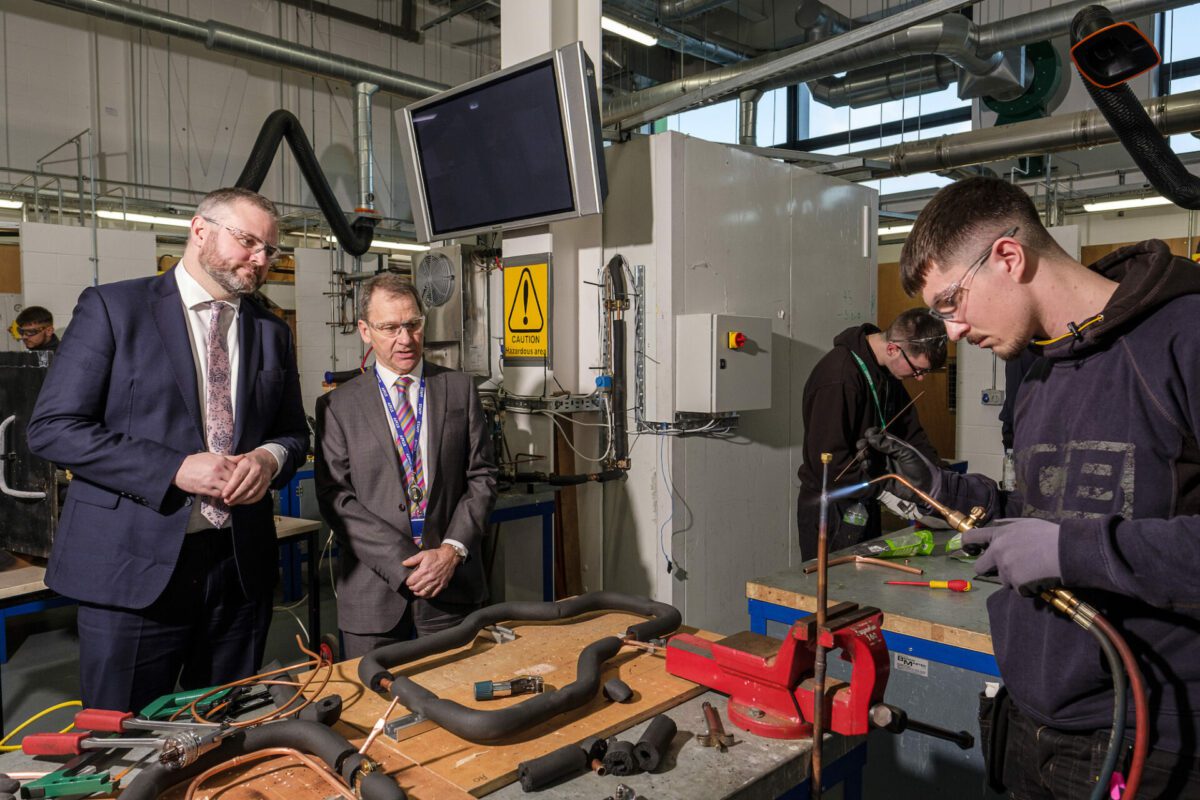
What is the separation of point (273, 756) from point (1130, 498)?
122 cm

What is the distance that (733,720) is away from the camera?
1.17m

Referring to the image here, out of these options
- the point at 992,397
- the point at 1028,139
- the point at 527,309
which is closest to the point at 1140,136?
the point at 1028,139

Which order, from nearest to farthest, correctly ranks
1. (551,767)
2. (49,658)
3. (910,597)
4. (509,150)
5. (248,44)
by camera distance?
(551,767) → (910,597) → (509,150) → (49,658) → (248,44)

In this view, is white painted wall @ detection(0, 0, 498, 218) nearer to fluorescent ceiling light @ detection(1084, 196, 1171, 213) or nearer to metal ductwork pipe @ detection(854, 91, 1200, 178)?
metal ductwork pipe @ detection(854, 91, 1200, 178)

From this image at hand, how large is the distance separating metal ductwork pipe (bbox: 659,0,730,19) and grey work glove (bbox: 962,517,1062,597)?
Result: 18.9 feet

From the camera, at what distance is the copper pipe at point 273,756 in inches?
37.5

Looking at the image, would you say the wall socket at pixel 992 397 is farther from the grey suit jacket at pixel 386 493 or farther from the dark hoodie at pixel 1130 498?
the dark hoodie at pixel 1130 498

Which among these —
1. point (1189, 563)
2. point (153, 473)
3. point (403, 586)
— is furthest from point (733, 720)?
point (153, 473)

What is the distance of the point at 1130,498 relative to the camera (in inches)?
41.6

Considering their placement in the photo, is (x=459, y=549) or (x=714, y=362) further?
(x=714, y=362)

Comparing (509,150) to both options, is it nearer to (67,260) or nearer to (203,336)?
(203,336)

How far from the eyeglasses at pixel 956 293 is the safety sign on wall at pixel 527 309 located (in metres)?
2.16

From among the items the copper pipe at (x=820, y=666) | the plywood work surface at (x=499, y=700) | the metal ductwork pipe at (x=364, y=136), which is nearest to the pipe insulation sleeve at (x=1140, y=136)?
the copper pipe at (x=820, y=666)

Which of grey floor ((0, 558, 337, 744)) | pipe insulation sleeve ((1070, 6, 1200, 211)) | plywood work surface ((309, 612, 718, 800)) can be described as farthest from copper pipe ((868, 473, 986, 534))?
grey floor ((0, 558, 337, 744))
